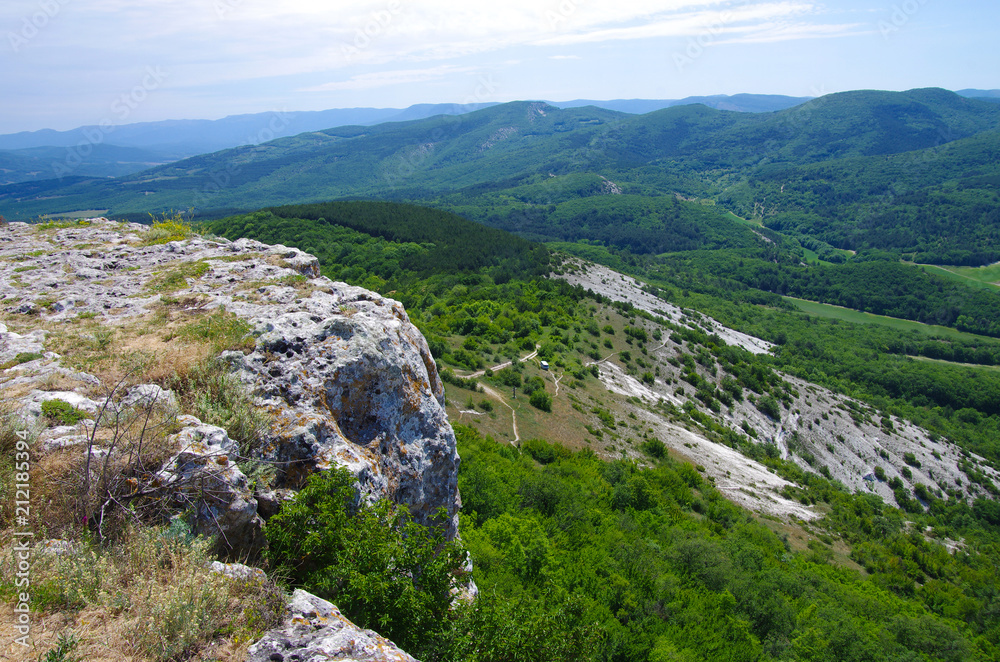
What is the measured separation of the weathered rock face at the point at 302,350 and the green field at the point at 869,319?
186 meters

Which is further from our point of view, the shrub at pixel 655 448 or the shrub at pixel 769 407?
the shrub at pixel 769 407

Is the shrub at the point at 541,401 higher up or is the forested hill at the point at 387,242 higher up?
the forested hill at the point at 387,242

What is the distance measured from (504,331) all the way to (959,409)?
11110cm

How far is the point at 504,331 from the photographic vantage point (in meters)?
58.6

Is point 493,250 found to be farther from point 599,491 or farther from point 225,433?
point 225,433

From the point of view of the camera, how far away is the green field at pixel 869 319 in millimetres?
147500

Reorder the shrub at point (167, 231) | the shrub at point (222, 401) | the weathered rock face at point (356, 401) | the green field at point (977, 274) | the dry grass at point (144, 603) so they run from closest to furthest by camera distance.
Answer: the dry grass at point (144, 603)
the shrub at point (222, 401)
the weathered rock face at point (356, 401)
the shrub at point (167, 231)
the green field at point (977, 274)

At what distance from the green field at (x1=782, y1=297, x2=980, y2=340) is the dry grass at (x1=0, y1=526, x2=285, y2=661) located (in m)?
191

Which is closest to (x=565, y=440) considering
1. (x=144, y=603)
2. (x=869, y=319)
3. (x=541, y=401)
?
(x=541, y=401)

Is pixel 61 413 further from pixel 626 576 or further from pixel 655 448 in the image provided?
pixel 655 448

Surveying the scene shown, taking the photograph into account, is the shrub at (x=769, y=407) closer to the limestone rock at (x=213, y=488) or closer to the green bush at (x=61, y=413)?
the limestone rock at (x=213, y=488)

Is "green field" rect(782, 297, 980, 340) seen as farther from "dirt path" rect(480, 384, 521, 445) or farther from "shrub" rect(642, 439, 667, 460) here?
"dirt path" rect(480, 384, 521, 445)

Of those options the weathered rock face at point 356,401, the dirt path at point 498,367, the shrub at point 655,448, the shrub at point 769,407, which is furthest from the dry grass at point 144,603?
the shrub at point 769,407

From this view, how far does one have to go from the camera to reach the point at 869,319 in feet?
525
